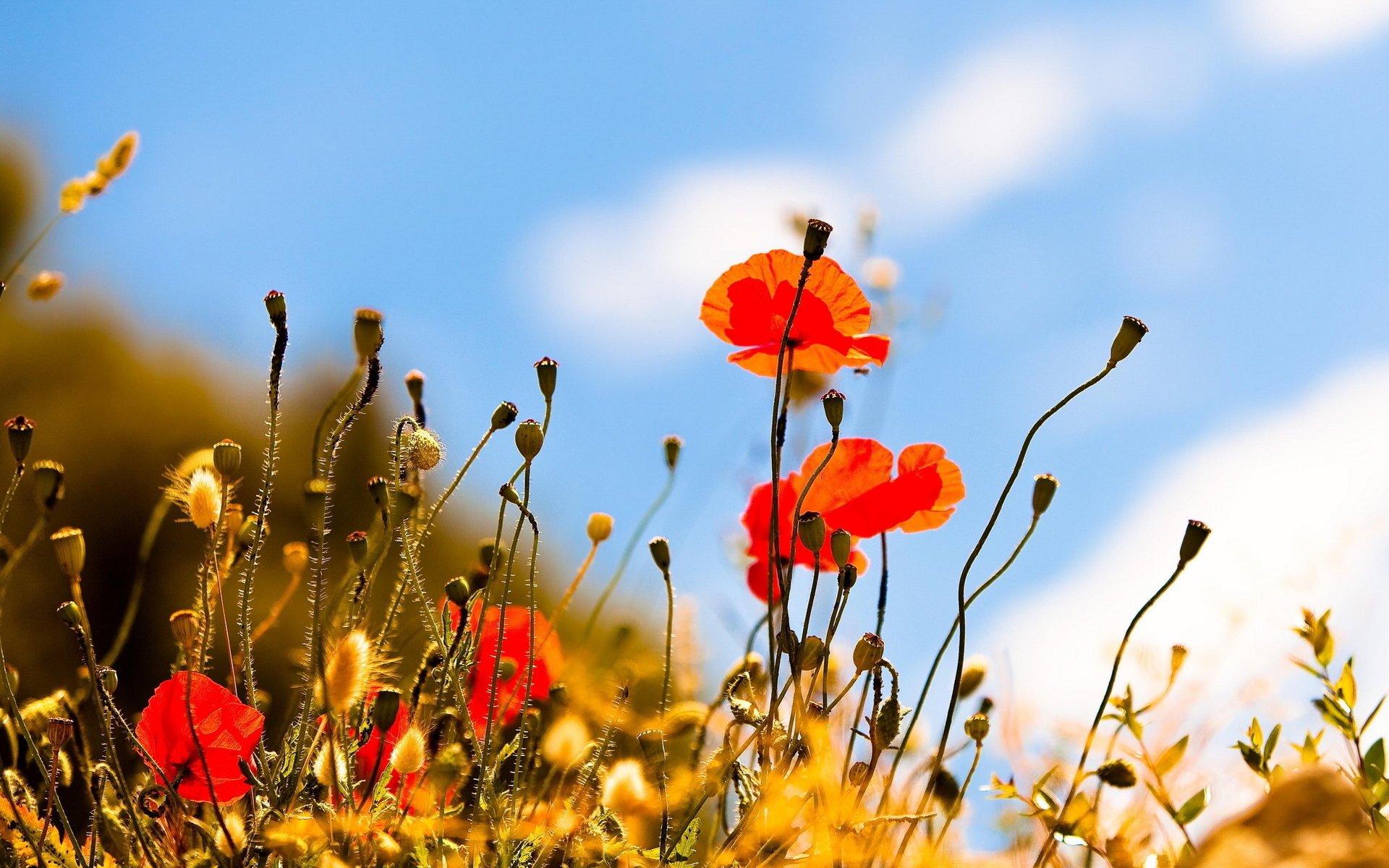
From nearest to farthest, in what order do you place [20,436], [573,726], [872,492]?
[573,726] < [20,436] < [872,492]

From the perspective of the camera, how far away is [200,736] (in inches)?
39.9

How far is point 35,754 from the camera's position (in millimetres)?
979

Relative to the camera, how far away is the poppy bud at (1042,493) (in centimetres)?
106

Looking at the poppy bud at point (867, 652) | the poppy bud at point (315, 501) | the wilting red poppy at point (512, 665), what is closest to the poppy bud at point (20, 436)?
the poppy bud at point (315, 501)

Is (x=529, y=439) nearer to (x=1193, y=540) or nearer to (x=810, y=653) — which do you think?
(x=810, y=653)

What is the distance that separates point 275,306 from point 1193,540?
0.82 metres

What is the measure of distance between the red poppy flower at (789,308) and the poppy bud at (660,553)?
223 millimetres

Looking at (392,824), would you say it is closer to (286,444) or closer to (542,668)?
(542,668)

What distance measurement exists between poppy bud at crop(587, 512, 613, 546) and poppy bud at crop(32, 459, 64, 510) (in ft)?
1.67

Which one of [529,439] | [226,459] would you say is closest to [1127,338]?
[529,439]

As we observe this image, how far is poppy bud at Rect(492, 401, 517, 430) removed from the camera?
1123mm

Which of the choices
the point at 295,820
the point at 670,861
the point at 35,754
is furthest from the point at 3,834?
the point at 670,861

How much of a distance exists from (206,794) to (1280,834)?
88cm

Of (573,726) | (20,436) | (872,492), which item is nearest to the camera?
(573,726)
